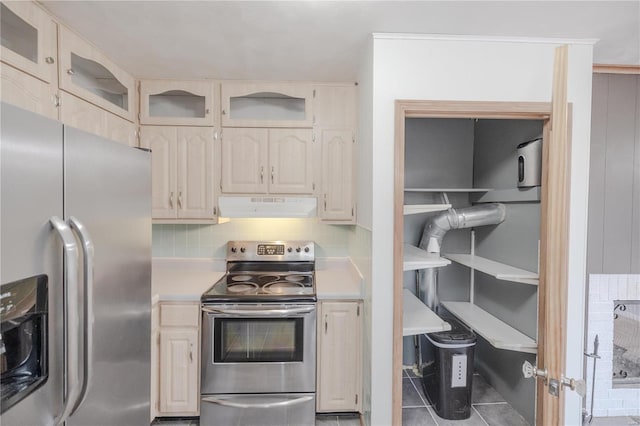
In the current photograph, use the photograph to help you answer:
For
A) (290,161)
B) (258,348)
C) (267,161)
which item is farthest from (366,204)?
(258,348)

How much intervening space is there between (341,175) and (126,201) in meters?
1.66

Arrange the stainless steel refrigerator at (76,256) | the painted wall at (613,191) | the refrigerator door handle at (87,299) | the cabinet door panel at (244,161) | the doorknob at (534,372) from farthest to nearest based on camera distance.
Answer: the cabinet door panel at (244,161), the painted wall at (613,191), the doorknob at (534,372), the refrigerator door handle at (87,299), the stainless steel refrigerator at (76,256)

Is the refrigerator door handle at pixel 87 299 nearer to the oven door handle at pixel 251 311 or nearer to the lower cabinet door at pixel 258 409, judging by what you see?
the oven door handle at pixel 251 311

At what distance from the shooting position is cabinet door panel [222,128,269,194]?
242 centimetres

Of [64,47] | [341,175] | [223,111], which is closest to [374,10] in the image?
[341,175]

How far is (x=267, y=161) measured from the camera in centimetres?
244

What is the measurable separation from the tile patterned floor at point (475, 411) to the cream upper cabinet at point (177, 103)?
263cm

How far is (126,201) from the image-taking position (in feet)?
3.51

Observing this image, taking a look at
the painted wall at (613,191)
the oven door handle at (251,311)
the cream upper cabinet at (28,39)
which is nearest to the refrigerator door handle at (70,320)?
the cream upper cabinet at (28,39)

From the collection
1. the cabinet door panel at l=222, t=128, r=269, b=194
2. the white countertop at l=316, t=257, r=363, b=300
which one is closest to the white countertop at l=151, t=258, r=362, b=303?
the white countertop at l=316, t=257, r=363, b=300

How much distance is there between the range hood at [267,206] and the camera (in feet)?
7.54

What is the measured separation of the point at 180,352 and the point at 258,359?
532 millimetres

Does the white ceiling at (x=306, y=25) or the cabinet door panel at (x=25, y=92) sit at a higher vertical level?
the white ceiling at (x=306, y=25)

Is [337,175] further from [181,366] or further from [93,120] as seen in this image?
[181,366]
